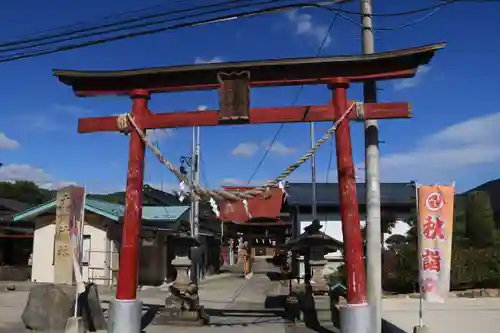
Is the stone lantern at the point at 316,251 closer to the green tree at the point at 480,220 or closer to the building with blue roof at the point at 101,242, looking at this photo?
the building with blue roof at the point at 101,242

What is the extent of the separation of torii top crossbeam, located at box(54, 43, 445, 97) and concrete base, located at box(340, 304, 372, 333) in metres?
4.59

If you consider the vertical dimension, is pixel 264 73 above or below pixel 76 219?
above

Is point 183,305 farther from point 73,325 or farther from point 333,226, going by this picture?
point 333,226

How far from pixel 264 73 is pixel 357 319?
5.30m

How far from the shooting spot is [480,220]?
24141mm

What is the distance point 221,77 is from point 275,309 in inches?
352

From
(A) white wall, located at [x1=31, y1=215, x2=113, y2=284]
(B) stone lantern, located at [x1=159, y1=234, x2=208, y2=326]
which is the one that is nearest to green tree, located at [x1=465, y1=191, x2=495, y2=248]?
(B) stone lantern, located at [x1=159, y1=234, x2=208, y2=326]

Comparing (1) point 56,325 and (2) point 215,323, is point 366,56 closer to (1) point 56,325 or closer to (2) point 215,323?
(2) point 215,323

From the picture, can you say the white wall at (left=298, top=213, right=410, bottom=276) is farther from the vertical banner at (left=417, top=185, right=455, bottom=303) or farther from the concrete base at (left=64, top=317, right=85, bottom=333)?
the concrete base at (left=64, top=317, right=85, bottom=333)

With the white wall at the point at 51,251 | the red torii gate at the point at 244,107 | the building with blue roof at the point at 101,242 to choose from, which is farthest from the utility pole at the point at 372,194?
the white wall at the point at 51,251

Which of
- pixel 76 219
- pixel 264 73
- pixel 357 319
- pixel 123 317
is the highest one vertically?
pixel 264 73

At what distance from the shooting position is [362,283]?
9.50 metres

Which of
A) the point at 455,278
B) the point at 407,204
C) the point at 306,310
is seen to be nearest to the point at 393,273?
the point at 455,278

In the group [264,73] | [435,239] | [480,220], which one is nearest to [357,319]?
[435,239]
